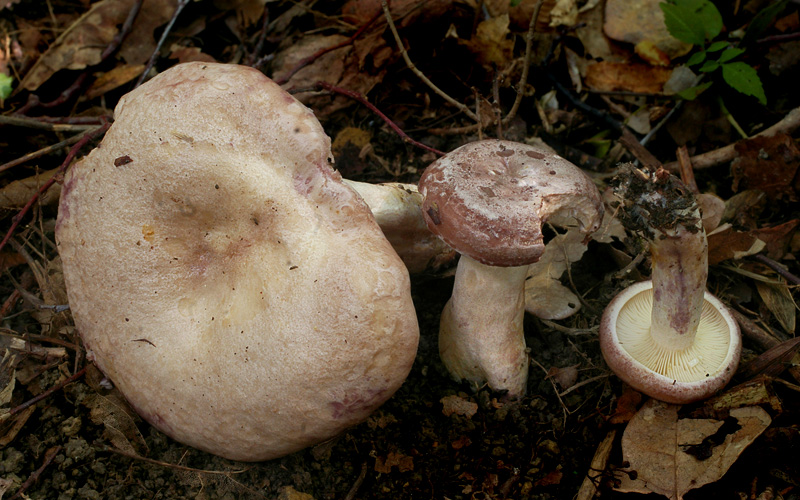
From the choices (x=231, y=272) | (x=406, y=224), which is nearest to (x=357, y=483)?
(x=231, y=272)

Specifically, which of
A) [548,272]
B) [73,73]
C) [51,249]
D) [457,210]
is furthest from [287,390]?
[73,73]

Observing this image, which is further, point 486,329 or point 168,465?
point 486,329

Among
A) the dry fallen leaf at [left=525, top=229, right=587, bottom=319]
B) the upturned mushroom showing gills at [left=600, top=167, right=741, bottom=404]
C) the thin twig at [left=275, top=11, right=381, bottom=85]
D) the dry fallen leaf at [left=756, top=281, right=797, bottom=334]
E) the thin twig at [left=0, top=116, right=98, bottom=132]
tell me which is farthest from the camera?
the thin twig at [left=275, top=11, right=381, bottom=85]

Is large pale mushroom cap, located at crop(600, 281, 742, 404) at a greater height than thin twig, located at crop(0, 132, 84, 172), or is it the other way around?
thin twig, located at crop(0, 132, 84, 172)

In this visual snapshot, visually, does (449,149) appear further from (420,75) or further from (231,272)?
(231,272)

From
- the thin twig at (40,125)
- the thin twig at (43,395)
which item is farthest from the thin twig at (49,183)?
the thin twig at (43,395)

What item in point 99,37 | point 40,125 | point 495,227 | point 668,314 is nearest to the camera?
point 495,227

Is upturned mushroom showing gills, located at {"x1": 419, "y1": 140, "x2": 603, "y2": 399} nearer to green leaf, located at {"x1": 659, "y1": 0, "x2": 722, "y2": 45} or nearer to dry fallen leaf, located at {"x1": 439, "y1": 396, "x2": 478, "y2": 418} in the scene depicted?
dry fallen leaf, located at {"x1": 439, "y1": 396, "x2": 478, "y2": 418}

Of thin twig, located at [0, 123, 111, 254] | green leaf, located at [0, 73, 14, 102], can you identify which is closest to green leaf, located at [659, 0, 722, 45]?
thin twig, located at [0, 123, 111, 254]
